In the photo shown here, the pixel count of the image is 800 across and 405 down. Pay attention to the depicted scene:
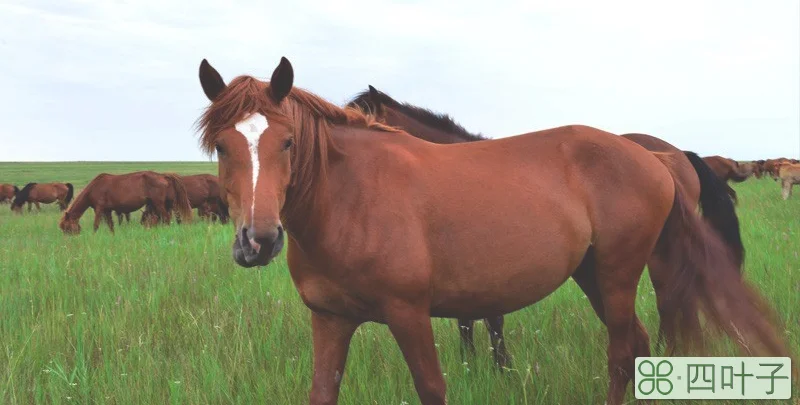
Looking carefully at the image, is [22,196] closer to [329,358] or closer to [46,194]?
[46,194]

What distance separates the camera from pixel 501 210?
8.48ft

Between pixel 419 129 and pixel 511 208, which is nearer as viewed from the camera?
pixel 511 208

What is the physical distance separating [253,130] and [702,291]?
3.04 metres

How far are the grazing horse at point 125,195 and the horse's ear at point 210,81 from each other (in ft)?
44.5

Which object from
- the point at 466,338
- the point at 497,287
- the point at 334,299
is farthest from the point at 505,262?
the point at 466,338

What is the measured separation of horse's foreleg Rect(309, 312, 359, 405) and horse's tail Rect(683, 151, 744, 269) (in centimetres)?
308

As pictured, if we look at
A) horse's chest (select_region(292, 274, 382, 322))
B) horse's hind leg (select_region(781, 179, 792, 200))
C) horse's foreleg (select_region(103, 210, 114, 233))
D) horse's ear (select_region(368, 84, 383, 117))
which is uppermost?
horse's ear (select_region(368, 84, 383, 117))

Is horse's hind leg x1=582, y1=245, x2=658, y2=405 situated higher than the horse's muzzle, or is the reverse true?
the horse's muzzle

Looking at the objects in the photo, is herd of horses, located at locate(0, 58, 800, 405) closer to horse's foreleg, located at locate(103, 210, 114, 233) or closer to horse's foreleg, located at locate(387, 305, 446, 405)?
horse's foreleg, located at locate(387, 305, 446, 405)

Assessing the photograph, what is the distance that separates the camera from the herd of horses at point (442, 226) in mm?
2084

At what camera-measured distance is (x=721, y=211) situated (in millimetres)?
3879

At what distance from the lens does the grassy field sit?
3.03 meters

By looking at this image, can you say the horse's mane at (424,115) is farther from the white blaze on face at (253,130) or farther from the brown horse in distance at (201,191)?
the brown horse in distance at (201,191)

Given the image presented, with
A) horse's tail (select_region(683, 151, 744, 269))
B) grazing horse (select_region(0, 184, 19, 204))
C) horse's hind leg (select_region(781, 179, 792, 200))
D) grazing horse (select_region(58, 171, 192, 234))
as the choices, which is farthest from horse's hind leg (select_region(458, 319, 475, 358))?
grazing horse (select_region(0, 184, 19, 204))
